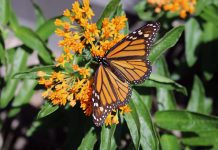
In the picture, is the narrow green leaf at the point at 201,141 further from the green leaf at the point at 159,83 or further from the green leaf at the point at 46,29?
the green leaf at the point at 46,29

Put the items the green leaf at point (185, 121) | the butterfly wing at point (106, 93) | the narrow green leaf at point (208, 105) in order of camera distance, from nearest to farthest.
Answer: the butterfly wing at point (106, 93), the green leaf at point (185, 121), the narrow green leaf at point (208, 105)

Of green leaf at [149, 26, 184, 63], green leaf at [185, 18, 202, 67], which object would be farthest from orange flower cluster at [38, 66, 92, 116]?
green leaf at [185, 18, 202, 67]

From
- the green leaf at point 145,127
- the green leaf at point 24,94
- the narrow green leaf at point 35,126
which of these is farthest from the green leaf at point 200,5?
the narrow green leaf at point 35,126

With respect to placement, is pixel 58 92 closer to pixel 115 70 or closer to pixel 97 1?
pixel 115 70

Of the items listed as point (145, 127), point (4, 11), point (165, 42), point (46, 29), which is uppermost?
point (4, 11)

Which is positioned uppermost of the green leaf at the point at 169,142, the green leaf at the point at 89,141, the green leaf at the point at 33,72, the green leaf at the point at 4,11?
the green leaf at the point at 4,11

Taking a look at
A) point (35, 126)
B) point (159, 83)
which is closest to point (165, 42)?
point (159, 83)

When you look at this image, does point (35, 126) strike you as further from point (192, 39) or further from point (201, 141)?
point (192, 39)
